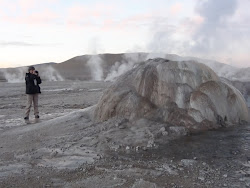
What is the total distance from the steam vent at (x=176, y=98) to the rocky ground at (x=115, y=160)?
389 millimetres

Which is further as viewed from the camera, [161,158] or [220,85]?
[220,85]

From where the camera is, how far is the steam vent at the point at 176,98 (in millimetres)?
6773

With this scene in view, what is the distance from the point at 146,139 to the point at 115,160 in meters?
1.03

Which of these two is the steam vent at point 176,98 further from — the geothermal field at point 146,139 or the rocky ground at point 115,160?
the rocky ground at point 115,160

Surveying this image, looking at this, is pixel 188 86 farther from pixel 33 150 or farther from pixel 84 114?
pixel 33 150

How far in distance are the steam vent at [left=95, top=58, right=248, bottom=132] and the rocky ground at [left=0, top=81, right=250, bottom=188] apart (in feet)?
1.28

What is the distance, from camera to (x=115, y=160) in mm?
5113

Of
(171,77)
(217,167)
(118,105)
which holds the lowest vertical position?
(217,167)

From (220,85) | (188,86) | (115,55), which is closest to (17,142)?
(188,86)

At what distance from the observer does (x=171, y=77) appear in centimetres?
709

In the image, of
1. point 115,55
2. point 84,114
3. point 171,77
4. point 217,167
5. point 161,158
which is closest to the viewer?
point 217,167

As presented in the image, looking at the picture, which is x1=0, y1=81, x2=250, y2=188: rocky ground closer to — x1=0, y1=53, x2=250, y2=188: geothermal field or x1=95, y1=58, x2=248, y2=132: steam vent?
x1=0, y1=53, x2=250, y2=188: geothermal field

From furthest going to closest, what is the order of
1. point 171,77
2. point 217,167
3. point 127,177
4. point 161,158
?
1. point 171,77
2. point 161,158
3. point 217,167
4. point 127,177

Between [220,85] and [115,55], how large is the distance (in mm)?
76304
